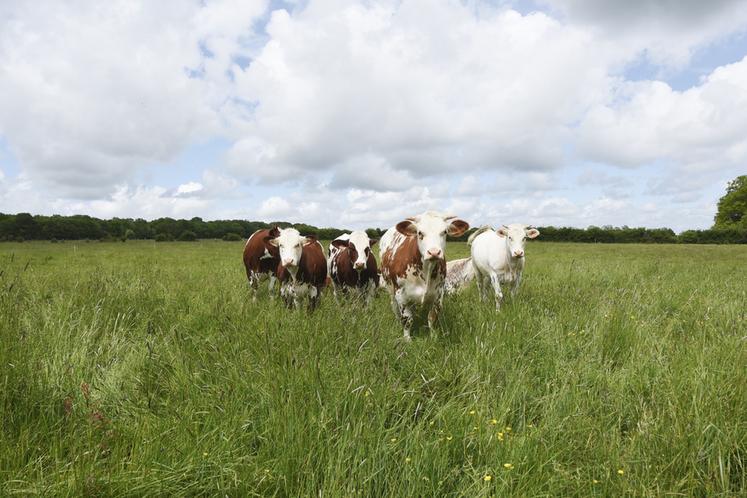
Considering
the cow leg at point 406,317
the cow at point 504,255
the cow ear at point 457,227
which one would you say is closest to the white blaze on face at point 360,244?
the cow leg at point 406,317

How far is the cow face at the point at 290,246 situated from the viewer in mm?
7599

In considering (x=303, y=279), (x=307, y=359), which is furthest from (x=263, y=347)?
(x=303, y=279)

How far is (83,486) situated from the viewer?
210 cm

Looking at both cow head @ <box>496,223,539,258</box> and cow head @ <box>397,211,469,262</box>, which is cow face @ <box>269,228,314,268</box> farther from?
cow head @ <box>496,223,539,258</box>

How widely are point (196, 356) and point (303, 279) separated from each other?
393cm

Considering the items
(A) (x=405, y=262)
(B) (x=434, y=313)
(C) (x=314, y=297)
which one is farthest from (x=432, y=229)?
(C) (x=314, y=297)

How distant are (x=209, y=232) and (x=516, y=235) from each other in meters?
49.4

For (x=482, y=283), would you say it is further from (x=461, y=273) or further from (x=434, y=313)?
(x=434, y=313)

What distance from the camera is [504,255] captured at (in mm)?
10109

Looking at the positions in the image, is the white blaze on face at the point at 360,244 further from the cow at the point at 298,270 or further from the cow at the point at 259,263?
the cow at the point at 259,263

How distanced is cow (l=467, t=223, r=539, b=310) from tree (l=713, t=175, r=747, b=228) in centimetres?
7778

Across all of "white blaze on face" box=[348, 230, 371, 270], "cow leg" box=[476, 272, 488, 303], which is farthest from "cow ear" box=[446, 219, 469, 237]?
"cow leg" box=[476, 272, 488, 303]

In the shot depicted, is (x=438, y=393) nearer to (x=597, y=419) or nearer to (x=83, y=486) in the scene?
(x=597, y=419)

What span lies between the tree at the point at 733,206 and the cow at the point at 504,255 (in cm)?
7778
